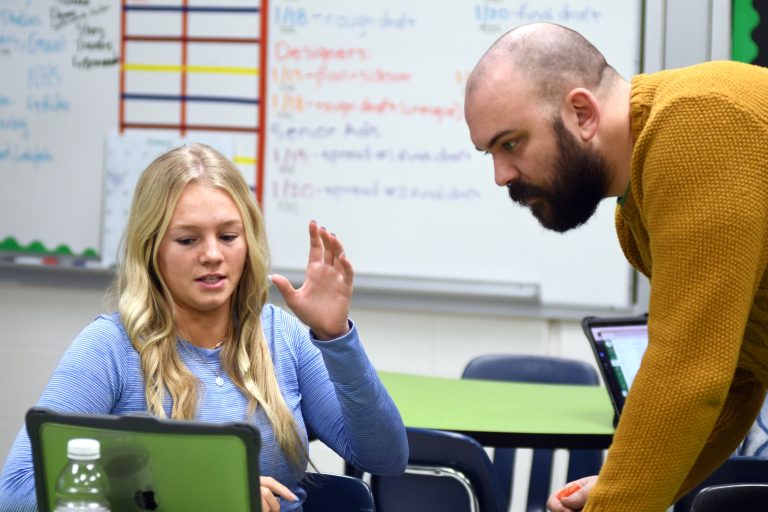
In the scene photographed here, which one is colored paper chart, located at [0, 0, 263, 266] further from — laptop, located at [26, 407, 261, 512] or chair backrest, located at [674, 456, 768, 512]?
laptop, located at [26, 407, 261, 512]

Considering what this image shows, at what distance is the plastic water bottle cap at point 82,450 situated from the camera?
1.36 meters

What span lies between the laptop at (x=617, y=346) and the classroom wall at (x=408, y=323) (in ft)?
3.34

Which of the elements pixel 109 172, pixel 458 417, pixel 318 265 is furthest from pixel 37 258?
pixel 318 265

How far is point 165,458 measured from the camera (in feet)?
4.56

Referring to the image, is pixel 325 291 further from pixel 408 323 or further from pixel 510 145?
pixel 408 323

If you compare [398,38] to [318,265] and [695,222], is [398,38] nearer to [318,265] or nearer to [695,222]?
[318,265]

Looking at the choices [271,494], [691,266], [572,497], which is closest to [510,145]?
[691,266]

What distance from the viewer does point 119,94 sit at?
13.6 ft

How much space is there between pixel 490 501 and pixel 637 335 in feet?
1.99

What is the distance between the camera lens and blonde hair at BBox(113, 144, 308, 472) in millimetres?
1927

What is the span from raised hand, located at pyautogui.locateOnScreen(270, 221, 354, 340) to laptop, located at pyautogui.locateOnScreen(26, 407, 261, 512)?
39 centimetres

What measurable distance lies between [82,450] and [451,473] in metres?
1.14

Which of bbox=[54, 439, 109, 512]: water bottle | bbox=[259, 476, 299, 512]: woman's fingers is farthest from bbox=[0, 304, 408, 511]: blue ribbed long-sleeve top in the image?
bbox=[54, 439, 109, 512]: water bottle

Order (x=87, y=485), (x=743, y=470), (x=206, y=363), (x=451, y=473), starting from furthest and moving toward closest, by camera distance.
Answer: (x=451, y=473)
(x=743, y=470)
(x=206, y=363)
(x=87, y=485)
